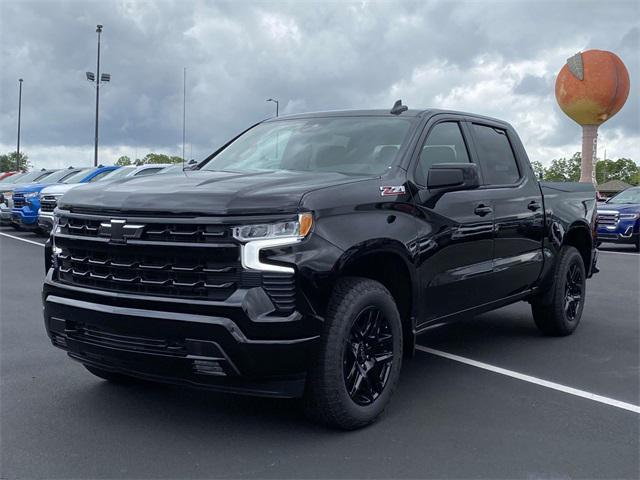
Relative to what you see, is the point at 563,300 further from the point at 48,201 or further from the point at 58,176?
the point at 58,176

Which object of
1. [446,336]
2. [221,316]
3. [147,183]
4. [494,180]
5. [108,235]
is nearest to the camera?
[221,316]

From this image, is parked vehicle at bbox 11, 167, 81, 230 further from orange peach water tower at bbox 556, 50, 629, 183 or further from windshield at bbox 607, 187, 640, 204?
orange peach water tower at bbox 556, 50, 629, 183

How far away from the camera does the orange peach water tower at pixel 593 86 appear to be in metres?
48.0

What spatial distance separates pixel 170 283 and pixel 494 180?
3.07 m

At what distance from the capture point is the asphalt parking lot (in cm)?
369

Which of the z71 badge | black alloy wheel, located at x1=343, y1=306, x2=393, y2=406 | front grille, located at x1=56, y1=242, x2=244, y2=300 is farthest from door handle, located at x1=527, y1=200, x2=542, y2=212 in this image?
front grille, located at x1=56, y1=242, x2=244, y2=300

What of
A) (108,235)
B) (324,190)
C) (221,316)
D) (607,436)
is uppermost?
(324,190)

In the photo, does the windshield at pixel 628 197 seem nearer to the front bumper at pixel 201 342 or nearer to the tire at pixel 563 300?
the tire at pixel 563 300

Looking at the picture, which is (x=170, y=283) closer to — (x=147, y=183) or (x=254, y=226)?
(x=254, y=226)

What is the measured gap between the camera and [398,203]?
4562 mm

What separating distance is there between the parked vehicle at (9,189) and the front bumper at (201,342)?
17.1 metres

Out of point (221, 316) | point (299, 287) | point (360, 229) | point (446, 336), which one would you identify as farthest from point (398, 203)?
point (446, 336)

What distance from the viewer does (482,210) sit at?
215 inches

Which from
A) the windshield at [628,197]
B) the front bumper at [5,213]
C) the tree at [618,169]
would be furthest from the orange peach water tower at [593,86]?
the tree at [618,169]
